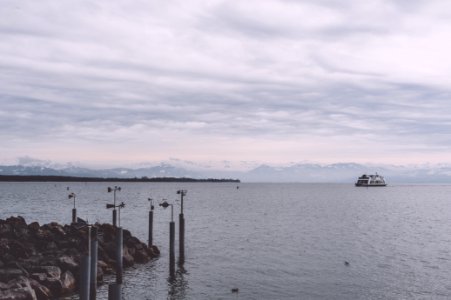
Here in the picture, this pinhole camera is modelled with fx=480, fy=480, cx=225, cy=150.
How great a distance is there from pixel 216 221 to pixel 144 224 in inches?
468

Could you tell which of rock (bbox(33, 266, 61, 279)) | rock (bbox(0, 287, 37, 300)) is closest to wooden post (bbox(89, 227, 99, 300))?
rock (bbox(0, 287, 37, 300))

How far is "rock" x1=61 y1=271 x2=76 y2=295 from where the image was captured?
27625 millimetres

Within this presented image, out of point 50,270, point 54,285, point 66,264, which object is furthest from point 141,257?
point 54,285

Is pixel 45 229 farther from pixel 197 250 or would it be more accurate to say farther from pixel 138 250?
pixel 197 250

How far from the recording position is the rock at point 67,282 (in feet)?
90.6

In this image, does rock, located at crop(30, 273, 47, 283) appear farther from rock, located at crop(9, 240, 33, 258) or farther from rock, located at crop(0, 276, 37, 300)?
rock, located at crop(9, 240, 33, 258)

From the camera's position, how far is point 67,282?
91.9ft

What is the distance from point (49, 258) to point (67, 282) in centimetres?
345

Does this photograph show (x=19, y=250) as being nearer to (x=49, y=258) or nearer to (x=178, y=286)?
(x=49, y=258)

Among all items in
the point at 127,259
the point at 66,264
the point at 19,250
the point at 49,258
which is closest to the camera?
the point at 66,264

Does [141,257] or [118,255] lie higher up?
[118,255]

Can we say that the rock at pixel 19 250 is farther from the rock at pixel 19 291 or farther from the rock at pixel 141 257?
the rock at pixel 19 291

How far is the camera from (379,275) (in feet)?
118

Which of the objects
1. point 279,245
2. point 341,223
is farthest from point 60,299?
point 341,223
